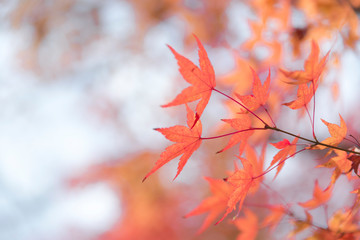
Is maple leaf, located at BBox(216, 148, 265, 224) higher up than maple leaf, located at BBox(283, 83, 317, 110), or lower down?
lower down

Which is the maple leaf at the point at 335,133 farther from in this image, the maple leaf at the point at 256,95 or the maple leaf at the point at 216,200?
the maple leaf at the point at 216,200

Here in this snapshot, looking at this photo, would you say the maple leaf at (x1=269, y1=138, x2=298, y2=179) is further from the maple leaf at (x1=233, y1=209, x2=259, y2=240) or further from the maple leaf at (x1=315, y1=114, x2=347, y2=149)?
the maple leaf at (x1=233, y1=209, x2=259, y2=240)

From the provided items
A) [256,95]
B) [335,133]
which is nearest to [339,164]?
[335,133]

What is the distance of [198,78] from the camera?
16.3 inches

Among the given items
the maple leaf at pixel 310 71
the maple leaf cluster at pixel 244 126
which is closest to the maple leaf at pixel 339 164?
the maple leaf cluster at pixel 244 126

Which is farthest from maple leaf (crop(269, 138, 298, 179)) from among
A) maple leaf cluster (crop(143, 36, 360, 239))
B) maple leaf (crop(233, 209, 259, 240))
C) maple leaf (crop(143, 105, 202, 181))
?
maple leaf (crop(233, 209, 259, 240))

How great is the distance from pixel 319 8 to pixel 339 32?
118 millimetres

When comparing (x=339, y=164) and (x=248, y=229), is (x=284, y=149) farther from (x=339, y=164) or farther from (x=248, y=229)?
(x=248, y=229)

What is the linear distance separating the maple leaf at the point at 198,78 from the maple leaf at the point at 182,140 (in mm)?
26

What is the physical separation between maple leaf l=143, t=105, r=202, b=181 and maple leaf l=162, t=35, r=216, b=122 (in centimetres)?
3

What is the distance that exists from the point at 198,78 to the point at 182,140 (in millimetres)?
78

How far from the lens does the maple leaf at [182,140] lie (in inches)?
15.9

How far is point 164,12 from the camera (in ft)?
6.47

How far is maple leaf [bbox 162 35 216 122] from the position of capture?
1.30 feet
